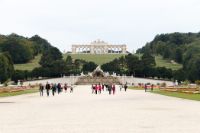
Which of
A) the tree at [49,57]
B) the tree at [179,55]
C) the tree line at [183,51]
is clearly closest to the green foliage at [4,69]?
the tree at [49,57]

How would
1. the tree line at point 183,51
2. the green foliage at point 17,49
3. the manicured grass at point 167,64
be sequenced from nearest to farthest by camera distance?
the tree line at point 183,51 → the green foliage at point 17,49 → the manicured grass at point 167,64

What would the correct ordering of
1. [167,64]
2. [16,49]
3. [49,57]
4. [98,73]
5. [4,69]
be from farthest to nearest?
1. [167,64]
2. [16,49]
3. [49,57]
4. [98,73]
5. [4,69]

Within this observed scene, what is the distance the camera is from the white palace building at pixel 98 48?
534 ft

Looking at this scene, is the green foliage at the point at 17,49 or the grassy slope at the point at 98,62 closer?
the green foliage at the point at 17,49

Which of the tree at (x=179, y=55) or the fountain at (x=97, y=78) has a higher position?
the tree at (x=179, y=55)

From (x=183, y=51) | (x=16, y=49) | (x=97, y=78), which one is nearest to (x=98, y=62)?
(x=16, y=49)

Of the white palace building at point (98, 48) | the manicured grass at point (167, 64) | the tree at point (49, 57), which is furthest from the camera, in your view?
the white palace building at point (98, 48)

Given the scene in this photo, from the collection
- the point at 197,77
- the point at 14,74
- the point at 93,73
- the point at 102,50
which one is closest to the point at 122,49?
the point at 102,50

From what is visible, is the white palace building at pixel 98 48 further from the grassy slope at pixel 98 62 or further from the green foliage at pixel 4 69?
the green foliage at pixel 4 69

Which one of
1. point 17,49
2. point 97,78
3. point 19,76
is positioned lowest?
point 97,78

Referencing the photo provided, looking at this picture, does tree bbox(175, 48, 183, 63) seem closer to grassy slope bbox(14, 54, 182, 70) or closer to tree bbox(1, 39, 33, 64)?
grassy slope bbox(14, 54, 182, 70)

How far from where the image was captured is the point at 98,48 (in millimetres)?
163000

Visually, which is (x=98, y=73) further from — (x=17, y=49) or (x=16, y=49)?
(x=16, y=49)

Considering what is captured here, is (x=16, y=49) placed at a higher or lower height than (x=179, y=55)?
higher
